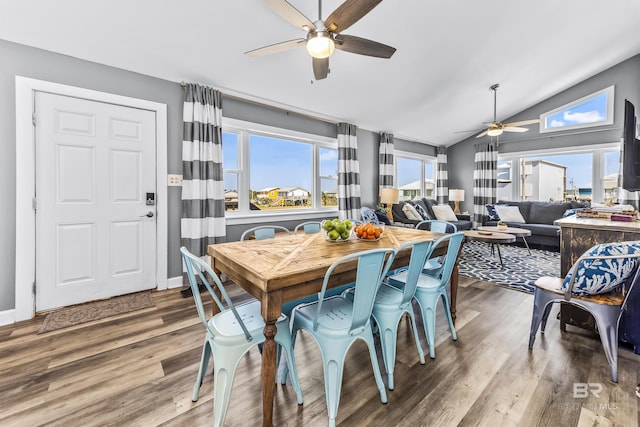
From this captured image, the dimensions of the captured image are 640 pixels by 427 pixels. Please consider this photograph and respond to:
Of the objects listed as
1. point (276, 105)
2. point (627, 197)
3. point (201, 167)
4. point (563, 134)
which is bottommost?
point (627, 197)

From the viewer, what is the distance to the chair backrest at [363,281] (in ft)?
4.25

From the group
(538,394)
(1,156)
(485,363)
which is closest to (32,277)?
(1,156)

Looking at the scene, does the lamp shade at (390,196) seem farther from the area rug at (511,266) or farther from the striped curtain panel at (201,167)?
the striped curtain panel at (201,167)

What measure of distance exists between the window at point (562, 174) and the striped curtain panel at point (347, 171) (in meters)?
4.31

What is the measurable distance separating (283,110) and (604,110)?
621cm

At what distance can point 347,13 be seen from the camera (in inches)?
70.2

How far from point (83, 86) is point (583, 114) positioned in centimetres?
823

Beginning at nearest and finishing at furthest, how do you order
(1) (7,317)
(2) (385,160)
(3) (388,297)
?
1. (3) (388,297)
2. (1) (7,317)
3. (2) (385,160)

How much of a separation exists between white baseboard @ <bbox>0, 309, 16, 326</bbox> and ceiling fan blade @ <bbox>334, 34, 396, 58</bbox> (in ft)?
11.7

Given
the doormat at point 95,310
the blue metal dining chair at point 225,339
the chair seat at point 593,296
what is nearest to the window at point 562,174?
the chair seat at point 593,296

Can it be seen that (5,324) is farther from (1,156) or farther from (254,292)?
(254,292)

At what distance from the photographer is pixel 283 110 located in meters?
4.15

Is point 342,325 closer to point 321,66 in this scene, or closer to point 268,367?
point 268,367

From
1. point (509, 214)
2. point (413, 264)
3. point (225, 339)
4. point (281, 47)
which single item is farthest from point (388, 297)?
point (509, 214)
